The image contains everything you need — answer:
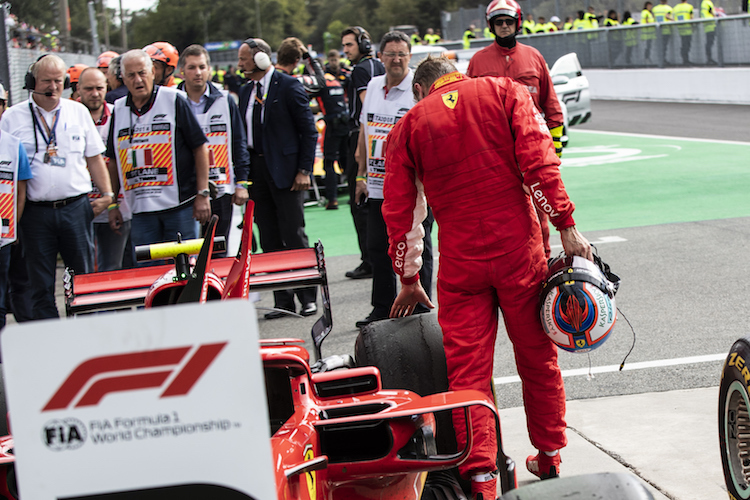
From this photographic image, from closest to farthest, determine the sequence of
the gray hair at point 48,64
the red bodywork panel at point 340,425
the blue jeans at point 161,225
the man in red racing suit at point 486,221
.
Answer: the red bodywork panel at point 340,425 → the man in red racing suit at point 486,221 → the gray hair at point 48,64 → the blue jeans at point 161,225

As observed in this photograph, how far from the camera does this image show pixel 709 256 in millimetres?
7379

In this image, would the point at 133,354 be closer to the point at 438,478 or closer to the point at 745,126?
the point at 438,478

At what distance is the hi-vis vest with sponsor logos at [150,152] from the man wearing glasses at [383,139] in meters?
1.32

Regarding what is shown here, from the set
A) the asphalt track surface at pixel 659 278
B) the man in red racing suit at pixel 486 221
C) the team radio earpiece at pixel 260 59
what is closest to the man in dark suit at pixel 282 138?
the team radio earpiece at pixel 260 59

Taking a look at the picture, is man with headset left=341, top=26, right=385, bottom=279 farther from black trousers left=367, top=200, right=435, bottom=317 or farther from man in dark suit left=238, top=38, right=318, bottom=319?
black trousers left=367, top=200, right=435, bottom=317

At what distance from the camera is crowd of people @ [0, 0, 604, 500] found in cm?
345

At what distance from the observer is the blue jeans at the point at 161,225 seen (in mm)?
5996

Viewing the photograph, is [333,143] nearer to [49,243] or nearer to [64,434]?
[49,243]

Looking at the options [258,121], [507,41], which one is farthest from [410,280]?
[258,121]

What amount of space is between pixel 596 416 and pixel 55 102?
393cm

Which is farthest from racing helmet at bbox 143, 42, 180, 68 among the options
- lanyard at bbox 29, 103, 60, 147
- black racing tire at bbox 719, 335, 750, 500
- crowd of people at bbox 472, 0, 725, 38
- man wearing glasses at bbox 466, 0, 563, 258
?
crowd of people at bbox 472, 0, 725, 38

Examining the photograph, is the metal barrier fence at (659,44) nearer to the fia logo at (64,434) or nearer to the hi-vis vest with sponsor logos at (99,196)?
the hi-vis vest with sponsor logos at (99,196)

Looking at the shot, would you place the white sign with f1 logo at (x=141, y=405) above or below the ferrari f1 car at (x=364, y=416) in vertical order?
above

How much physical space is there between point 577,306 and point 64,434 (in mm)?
2081
